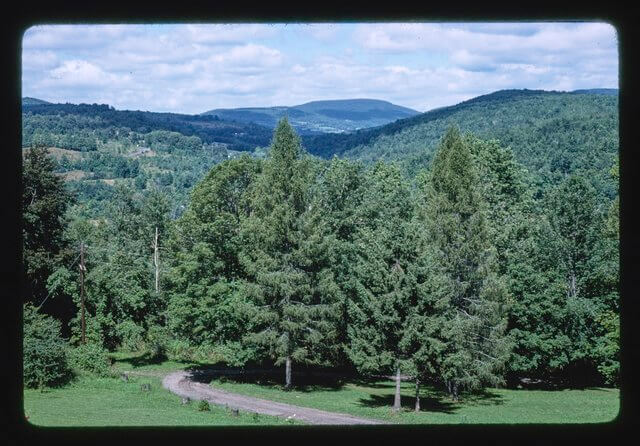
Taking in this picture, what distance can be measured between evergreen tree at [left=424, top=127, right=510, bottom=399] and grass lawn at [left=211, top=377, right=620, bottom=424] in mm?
648

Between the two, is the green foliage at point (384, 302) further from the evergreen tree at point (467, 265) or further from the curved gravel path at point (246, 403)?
the evergreen tree at point (467, 265)

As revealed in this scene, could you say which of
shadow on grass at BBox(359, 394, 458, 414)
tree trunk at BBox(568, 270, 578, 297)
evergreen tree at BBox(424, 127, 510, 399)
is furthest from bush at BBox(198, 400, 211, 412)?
tree trunk at BBox(568, 270, 578, 297)

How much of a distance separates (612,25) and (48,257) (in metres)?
18.0

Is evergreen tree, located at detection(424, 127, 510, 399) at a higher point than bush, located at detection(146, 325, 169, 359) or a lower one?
higher

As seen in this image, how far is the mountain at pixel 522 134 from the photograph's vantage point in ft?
146

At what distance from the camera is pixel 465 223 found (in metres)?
16.2

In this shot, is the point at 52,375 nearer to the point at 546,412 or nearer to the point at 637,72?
the point at 546,412

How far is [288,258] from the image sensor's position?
16.6 meters

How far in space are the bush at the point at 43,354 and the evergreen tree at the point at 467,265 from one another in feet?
28.9

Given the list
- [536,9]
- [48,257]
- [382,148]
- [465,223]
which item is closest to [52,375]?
[48,257]

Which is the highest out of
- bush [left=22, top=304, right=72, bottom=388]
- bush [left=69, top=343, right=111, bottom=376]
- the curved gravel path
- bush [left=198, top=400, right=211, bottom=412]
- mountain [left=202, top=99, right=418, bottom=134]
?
mountain [left=202, top=99, right=418, bottom=134]

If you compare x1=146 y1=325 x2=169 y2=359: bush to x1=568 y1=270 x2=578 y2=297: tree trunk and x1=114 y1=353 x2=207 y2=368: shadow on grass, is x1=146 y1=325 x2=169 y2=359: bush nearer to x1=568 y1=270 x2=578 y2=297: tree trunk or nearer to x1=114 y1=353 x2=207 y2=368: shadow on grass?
x1=114 y1=353 x2=207 y2=368: shadow on grass

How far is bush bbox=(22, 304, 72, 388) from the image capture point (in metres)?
13.7

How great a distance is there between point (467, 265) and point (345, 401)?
4.47 metres
